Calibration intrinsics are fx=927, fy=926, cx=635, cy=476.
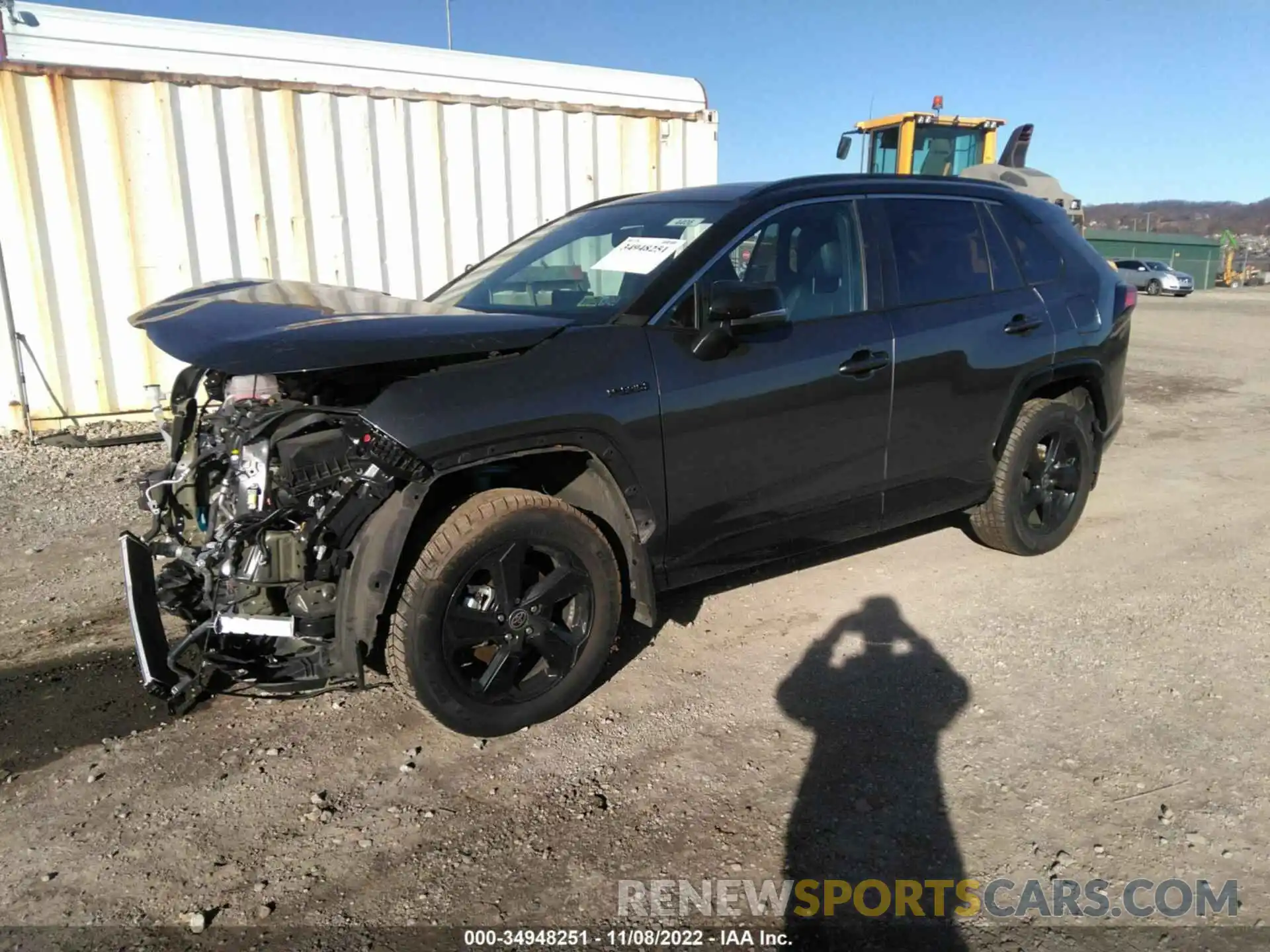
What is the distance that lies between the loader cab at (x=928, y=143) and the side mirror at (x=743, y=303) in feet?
41.1

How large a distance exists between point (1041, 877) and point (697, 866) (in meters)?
0.97

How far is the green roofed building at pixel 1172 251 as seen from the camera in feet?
129

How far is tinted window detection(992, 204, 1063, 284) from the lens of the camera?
471 centimetres

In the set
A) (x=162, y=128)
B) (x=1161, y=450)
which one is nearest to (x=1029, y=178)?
(x=1161, y=450)

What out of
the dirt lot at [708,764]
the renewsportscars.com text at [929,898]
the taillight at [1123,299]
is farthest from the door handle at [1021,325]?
the renewsportscars.com text at [929,898]

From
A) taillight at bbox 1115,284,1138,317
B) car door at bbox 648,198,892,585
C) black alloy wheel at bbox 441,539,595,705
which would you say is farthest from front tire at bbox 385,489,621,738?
taillight at bbox 1115,284,1138,317

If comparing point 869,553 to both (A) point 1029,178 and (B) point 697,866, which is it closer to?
(B) point 697,866

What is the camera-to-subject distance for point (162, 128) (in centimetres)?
724

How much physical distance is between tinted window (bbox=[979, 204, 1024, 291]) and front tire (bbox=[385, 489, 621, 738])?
8.42ft

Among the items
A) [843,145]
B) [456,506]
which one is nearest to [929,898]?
[456,506]

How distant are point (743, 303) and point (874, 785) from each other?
5.56 feet

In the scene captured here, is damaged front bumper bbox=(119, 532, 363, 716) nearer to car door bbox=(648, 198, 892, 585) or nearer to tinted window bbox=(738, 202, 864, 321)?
car door bbox=(648, 198, 892, 585)

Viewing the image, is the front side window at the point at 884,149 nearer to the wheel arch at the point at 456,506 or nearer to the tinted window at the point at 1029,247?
the tinted window at the point at 1029,247

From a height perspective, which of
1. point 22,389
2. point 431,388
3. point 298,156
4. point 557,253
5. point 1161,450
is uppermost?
point 298,156
